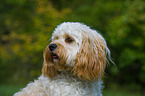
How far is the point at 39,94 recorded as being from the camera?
3.98 m

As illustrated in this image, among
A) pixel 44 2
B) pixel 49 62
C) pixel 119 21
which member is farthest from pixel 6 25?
pixel 49 62

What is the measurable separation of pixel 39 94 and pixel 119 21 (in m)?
9.64

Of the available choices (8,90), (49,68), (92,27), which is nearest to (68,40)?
(49,68)

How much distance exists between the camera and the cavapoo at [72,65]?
387 centimetres

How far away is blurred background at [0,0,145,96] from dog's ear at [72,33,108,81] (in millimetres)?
6901

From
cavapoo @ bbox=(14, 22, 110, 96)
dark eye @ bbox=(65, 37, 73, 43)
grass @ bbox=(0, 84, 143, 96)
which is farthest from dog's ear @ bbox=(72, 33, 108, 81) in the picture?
grass @ bbox=(0, 84, 143, 96)

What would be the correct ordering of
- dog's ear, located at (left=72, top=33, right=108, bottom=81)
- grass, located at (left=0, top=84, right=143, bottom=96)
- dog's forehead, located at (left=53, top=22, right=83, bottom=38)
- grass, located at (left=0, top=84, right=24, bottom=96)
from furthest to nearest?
1. grass, located at (left=0, top=84, right=143, bottom=96)
2. grass, located at (left=0, top=84, right=24, bottom=96)
3. dog's forehead, located at (left=53, top=22, right=83, bottom=38)
4. dog's ear, located at (left=72, top=33, right=108, bottom=81)

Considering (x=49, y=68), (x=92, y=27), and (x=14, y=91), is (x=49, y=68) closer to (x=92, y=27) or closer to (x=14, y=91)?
(x=14, y=91)

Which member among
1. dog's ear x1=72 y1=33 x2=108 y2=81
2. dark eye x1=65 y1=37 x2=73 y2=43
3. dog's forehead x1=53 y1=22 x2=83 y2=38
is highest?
dog's forehead x1=53 y1=22 x2=83 y2=38

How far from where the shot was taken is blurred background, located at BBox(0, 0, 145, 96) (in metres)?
12.8

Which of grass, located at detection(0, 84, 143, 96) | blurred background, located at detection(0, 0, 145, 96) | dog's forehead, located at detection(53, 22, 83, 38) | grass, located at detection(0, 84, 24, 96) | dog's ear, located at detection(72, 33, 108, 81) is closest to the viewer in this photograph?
dog's ear, located at detection(72, 33, 108, 81)

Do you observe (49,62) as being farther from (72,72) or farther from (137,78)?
(137,78)

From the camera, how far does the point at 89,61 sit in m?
3.91

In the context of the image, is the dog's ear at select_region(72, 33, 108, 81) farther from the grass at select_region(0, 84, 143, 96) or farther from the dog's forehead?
the grass at select_region(0, 84, 143, 96)
